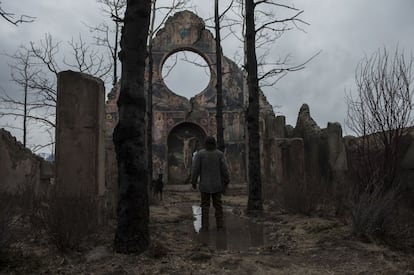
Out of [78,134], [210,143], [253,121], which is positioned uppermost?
[253,121]

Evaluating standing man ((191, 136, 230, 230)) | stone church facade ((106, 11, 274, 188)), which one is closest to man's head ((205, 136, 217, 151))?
standing man ((191, 136, 230, 230))

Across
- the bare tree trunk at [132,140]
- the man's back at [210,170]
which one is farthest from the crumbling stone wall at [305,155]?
the bare tree trunk at [132,140]

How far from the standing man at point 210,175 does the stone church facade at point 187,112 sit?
1883cm

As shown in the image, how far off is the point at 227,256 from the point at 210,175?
287cm

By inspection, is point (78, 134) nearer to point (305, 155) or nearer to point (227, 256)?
point (227, 256)

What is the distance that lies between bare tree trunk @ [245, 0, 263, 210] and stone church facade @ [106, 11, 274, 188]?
16351mm

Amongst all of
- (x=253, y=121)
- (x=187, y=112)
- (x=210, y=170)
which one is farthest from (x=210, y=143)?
(x=187, y=112)

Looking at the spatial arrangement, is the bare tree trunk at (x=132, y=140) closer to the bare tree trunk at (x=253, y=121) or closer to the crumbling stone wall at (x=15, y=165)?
the crumbling stone wall at (x=15, y=165)

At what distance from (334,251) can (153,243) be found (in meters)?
2.16

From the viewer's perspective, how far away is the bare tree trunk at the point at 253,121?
9.89m

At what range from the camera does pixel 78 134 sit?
22.0 feet

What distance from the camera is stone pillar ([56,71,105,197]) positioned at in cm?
662

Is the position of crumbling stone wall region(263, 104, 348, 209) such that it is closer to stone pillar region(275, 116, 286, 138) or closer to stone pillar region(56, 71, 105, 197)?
stone pillar region(275, 116, 286, 138)

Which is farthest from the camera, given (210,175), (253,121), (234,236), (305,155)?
(305,155)
